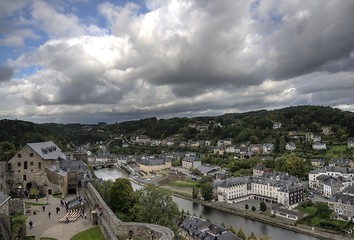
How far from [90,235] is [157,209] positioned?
224 inches

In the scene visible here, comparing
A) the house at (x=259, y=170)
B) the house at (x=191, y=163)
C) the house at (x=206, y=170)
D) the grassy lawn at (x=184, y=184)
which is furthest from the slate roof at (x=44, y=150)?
the house at (x=191, y=163)

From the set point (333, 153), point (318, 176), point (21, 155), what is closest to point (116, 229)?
point (21, 155)

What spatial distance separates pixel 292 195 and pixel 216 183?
10.6 m

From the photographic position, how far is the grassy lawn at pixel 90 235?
43.7 feet

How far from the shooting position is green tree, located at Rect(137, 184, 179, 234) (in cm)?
1842

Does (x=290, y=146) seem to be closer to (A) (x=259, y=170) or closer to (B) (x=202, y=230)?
(A) (x=259, y=170)

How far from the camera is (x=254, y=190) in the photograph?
48.8 metres

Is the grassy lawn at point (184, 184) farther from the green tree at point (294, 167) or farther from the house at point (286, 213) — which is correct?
the house at point (286, 213)

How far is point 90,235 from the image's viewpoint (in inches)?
537

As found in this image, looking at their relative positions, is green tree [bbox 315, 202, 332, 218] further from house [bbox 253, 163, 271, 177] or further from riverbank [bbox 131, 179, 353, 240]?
house [bbox 253, 163, 271, 177]

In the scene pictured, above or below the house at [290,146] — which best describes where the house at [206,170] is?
below

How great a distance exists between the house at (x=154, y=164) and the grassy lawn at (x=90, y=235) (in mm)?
63113

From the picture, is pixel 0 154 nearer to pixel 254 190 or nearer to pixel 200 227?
pixel 200 227

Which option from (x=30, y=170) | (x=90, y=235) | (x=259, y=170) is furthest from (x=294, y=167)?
(x=90, y=235)
